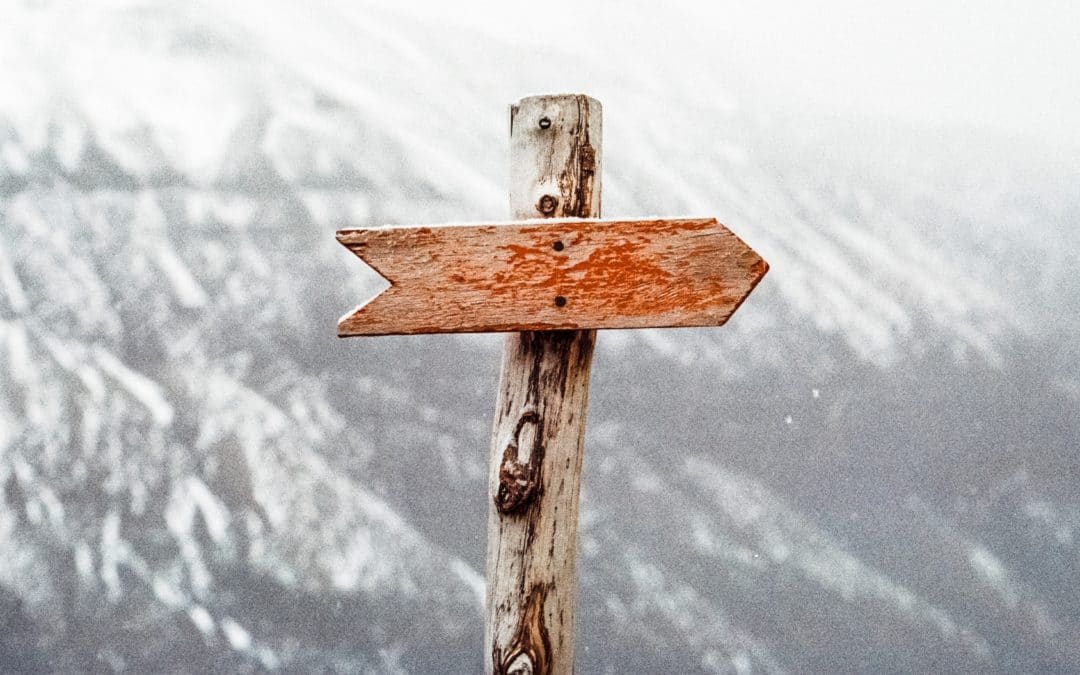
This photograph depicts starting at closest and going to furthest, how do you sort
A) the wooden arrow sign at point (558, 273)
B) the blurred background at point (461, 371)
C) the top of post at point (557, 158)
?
the wooden arrow sign at point (558, 273), the top of post at point (557, 158), the blurred background at point (461, 371)

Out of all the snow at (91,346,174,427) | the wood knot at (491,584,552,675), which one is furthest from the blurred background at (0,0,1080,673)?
the wood knot at (491,584,552,675)

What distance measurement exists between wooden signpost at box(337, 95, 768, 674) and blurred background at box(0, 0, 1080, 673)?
2.16 meters

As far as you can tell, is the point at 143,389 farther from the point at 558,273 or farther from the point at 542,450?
the point at 558,273

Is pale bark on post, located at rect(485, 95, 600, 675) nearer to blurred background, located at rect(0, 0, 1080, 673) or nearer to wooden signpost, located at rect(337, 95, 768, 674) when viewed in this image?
wooden signpost, located at rect(337, 95, 768, 674)

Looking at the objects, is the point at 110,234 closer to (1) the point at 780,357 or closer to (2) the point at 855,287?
(1) the point at 780,357

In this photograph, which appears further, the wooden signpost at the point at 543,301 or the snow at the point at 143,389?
the snow at the point at 143,389

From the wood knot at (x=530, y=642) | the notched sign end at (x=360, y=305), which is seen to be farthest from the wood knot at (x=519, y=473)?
the notched sign end at (x=360, y=305)

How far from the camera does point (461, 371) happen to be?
4.13 m

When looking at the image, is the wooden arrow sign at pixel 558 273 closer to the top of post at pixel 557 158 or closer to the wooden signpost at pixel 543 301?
the wooden signpost at pixel 543 301

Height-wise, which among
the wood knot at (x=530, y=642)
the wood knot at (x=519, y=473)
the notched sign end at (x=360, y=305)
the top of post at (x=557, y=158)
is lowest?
the wood knot at (x=530, y=642)

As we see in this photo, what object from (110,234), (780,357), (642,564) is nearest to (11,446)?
(110,234)

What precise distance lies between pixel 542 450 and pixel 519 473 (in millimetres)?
51

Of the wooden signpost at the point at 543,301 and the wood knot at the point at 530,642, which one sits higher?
the wooden signpost at the point at 543,301

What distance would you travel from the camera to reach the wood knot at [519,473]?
63.8 inches
